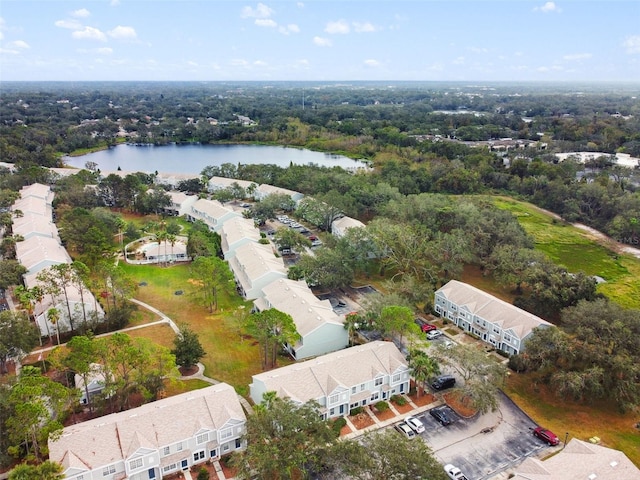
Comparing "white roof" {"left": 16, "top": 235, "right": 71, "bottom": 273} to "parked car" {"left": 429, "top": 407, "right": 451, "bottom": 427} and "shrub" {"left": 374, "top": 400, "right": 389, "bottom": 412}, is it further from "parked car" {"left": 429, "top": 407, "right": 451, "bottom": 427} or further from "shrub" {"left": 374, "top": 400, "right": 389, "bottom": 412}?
"parked car" {"left": 429, "top": 407, "right": 451, "bottom": 427}

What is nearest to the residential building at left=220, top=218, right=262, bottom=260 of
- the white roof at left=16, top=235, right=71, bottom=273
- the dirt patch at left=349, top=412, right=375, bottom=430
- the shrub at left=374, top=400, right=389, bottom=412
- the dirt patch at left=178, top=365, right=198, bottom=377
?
the white roof at left=16, top=235, right=71, bottom=273

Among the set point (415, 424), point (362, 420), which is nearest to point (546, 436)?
point (415, 424)

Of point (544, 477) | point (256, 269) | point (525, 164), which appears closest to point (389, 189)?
point (256, 269)

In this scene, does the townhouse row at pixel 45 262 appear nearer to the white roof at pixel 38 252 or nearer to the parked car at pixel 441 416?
the white roof at pixel 38 252

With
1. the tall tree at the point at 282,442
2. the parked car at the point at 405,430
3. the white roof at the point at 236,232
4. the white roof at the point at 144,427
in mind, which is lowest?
the parked car at the point at 405,430

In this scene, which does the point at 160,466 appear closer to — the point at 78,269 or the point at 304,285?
the point at 78,269

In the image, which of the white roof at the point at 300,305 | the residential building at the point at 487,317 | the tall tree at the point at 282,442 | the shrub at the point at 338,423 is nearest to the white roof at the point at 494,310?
the residential building at the point at 487,317
